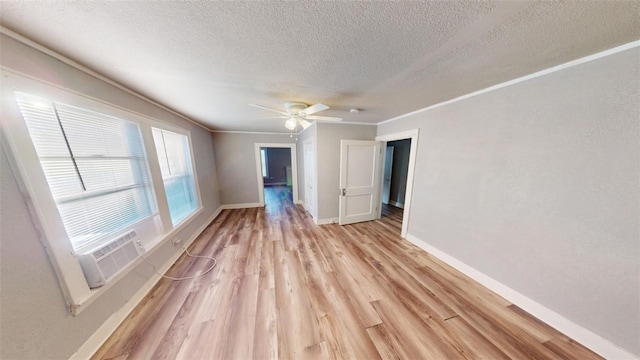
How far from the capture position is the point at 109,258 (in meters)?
1.46

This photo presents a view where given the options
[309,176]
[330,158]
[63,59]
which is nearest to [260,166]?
[309,176]

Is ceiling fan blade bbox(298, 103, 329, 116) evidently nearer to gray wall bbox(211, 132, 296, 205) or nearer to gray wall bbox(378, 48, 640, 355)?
gray wall bbox(378, 48, 640, 355)

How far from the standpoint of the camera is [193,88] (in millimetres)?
1776

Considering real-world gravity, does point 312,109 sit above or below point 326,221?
above

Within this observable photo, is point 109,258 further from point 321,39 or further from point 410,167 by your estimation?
point 410,167

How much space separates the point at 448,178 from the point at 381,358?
2113 millimetres

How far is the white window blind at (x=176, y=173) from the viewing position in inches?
94.5

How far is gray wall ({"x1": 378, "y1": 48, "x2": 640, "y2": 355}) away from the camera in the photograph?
116 centimetres

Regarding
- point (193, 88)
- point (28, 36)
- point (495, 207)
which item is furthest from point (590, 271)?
point (28, 36)

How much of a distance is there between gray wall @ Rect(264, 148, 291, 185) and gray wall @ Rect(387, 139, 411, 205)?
4.69m

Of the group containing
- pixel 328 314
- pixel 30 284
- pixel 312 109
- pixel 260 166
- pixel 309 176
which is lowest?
pixel 328 314

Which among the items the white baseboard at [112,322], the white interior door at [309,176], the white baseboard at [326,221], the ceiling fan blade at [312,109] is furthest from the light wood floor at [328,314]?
the ceiling fan blade at [312,109]

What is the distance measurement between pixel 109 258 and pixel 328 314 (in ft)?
6.54

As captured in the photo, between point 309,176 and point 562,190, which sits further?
point 309,176
